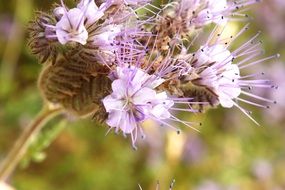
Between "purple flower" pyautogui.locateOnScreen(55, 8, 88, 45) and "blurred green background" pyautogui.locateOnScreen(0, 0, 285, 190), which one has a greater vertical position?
"purple flower" pyautogui.locateOnScreen(55, 8, 88, 45)

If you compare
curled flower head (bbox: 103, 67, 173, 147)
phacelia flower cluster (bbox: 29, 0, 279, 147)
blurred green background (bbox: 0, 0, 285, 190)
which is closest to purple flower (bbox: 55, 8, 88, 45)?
phacelia flower cluster (bbox: 29, 0, 279, 147)

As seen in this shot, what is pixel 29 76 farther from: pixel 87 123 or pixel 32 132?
pixel 32 132

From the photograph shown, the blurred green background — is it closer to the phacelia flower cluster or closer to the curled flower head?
the phacelia flower cluster

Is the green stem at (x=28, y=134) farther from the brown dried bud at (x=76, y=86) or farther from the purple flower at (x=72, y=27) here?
the purple flower at (x=72, y=27)

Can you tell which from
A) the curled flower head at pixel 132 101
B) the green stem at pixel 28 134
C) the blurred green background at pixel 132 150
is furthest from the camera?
the blurred green background at pixel 132 150

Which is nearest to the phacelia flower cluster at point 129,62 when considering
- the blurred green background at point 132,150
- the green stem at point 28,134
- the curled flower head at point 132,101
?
the curled flower head at point 132,101

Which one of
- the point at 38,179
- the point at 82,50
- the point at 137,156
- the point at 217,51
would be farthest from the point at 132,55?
the point at 137,156

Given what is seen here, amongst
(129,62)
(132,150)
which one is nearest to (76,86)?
(129,62)

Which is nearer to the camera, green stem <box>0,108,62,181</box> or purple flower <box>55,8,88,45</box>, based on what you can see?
purple flower <box>55,8,88,45</box>
